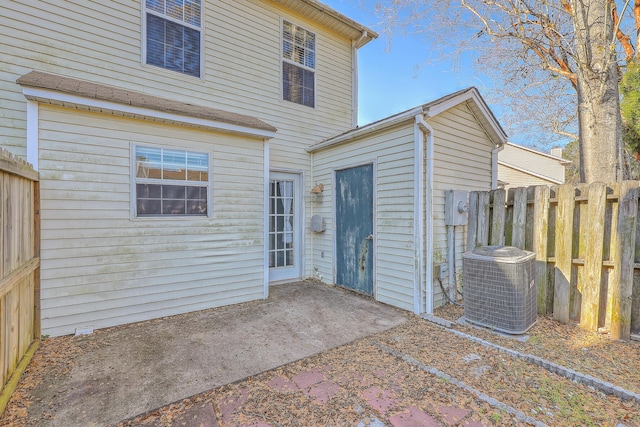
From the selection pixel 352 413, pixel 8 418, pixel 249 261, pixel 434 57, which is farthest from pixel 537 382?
pixel 434 57

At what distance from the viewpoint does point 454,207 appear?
4340mm

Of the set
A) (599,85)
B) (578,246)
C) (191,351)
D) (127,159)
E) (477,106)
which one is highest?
(599,85)

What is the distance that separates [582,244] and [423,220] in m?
Answer: 1.92

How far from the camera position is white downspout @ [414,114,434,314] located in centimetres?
402

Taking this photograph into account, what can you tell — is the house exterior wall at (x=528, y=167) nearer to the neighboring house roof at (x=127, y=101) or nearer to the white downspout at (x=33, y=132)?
the neighboring house roof at (x=127, y=101)

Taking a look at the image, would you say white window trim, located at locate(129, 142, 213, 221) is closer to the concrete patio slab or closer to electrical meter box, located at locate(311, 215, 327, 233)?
the concrete patio slab

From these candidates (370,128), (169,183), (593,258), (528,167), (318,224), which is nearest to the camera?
(593,258)

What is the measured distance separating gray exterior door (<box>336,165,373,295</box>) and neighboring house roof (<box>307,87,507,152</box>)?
0.61 m

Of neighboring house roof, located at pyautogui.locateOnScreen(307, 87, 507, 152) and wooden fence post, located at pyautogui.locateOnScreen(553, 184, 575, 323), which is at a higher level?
neighboring house roof, located at pyautogui.locateOnScreen(307, 87, 507, 152)

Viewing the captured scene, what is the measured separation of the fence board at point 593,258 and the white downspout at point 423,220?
178 centimetres

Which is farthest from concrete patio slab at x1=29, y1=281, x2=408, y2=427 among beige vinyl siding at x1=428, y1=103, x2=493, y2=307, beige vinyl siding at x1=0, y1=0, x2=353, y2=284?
beige vinyl siding at x1=0, y1=0, x2=353, y2=284

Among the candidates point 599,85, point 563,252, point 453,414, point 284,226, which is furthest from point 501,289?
point 599,85

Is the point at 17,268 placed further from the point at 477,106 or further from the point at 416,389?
the point at 477,106

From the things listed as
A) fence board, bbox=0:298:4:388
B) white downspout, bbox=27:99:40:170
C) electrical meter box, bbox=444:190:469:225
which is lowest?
fence board, bbox=0:298:4:388
